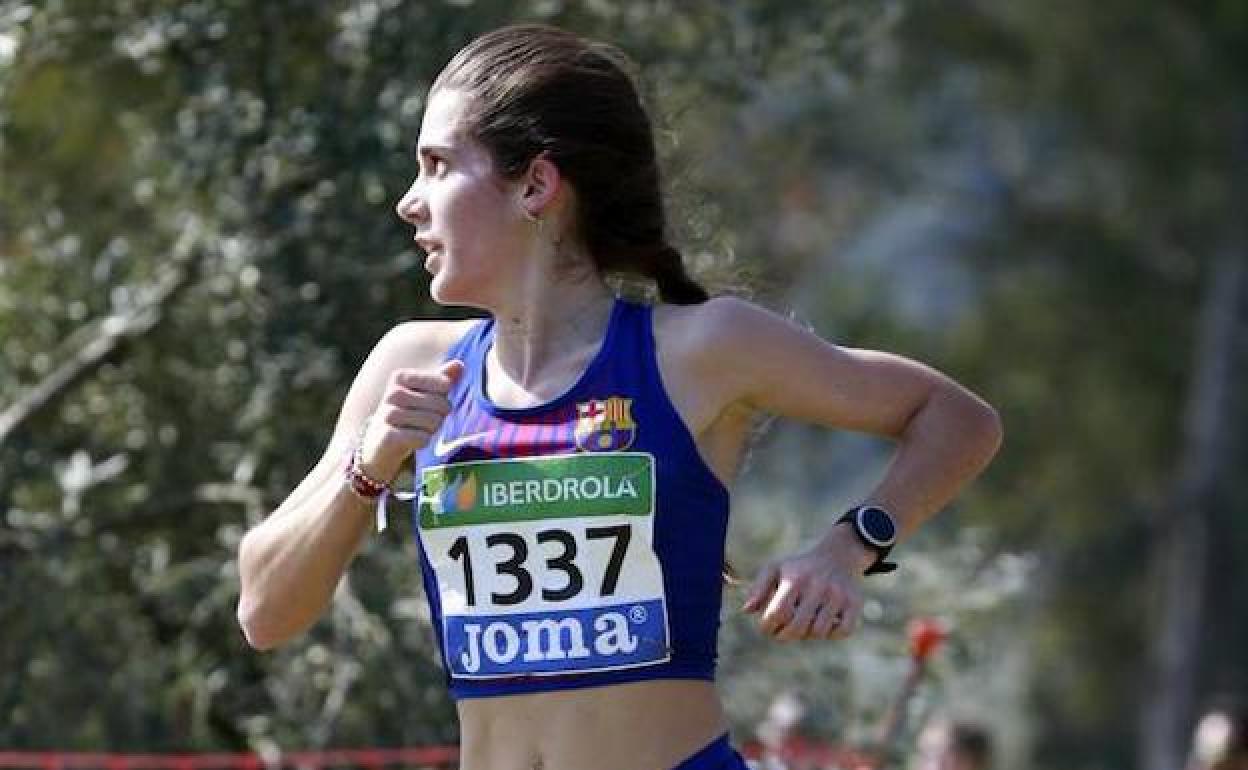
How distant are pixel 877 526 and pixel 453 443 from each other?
1.85 ft

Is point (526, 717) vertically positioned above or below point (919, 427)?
below

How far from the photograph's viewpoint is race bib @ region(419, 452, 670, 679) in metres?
3.62

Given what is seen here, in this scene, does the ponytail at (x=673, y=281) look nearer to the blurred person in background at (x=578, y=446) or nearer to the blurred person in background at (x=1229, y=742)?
the blurred person in background at (x=578, y=446)

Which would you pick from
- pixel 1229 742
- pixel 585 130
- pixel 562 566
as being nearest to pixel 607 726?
pixel 562 566

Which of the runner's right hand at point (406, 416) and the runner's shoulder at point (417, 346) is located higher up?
the runner's right hand at point (406, 416)

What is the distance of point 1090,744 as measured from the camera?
1108 inches

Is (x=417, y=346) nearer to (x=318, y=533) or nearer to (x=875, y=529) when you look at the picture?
(x=318, y=533)

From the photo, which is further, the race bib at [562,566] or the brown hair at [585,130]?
the brown hair at [585,130]

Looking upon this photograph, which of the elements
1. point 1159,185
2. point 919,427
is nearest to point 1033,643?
point 1159,185

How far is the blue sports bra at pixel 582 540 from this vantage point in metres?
3.62

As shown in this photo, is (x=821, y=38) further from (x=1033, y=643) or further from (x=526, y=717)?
(x=1033, y=643)

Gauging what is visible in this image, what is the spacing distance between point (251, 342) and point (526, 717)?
4.34 metres

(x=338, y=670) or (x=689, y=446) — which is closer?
(x=689, y=446)

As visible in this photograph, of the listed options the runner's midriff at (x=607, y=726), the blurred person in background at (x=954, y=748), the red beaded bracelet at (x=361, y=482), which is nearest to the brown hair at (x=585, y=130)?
the red beaded bracelet at (x=361, y=482)
